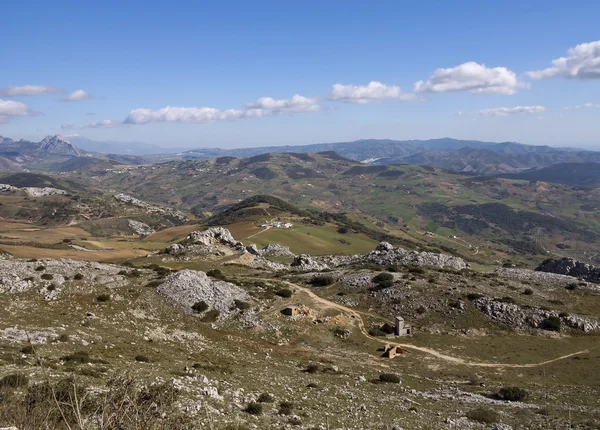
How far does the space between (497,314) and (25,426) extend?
64.5 metres

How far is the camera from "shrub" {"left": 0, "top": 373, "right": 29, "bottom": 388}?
21.4 metres

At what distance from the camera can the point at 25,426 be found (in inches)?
515

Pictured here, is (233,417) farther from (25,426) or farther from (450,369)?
(450,369)

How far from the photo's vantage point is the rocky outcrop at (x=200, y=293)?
2186 inches

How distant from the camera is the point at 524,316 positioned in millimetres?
62031

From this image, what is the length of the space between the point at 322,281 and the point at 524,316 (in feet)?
112

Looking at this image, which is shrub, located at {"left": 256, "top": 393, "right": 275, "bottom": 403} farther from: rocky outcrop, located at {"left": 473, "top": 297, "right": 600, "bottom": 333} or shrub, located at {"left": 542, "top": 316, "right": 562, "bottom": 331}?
shrub, located at {"left": 542, "top": 316, "right": 562, "bottom": 331}

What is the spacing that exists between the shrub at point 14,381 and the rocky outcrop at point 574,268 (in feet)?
382

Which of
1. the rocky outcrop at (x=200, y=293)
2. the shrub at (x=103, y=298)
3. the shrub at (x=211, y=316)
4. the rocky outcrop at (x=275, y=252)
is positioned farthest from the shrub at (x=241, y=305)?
the rocky outcrop at (x=275, y=252)

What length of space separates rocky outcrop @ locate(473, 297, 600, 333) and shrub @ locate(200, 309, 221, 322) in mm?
41411

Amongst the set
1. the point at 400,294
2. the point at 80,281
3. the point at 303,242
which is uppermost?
the point at 80,281

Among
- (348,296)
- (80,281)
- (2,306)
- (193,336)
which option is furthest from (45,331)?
(348,296)

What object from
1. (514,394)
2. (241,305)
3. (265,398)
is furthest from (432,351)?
(265,398)

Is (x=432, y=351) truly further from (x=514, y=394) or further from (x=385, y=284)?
(x=385, y=284)
